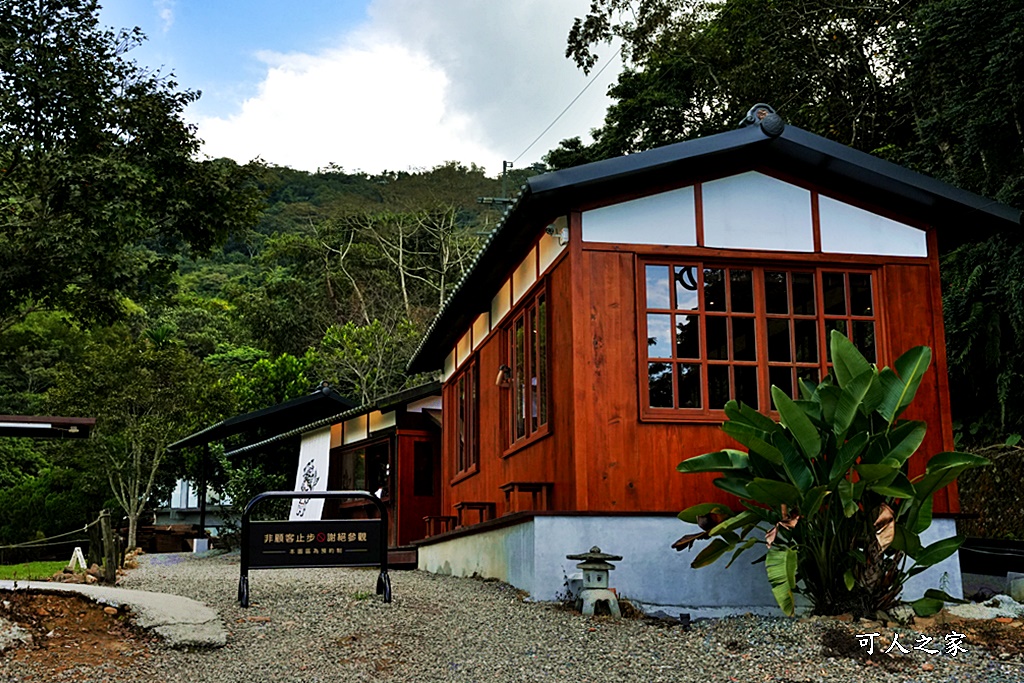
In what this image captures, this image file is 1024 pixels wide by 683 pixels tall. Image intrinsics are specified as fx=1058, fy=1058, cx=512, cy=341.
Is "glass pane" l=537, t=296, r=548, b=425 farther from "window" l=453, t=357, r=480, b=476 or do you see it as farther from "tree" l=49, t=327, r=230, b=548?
"tree" l=49, t=327, r=230, b=548

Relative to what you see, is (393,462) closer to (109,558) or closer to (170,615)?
(109,558)

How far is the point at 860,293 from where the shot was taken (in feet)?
31.4

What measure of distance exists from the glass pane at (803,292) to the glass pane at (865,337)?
0.48 m

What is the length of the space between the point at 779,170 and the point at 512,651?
5188mm

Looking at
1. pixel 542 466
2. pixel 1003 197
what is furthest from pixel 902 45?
pixel 542 466

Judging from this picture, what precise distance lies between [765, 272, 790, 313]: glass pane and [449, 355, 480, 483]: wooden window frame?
5.33 m

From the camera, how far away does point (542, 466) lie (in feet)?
33.1

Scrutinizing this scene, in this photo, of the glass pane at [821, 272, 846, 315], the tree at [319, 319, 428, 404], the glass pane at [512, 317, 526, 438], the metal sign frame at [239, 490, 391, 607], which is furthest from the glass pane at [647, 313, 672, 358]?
the tree at [319, 319, 428, 404]

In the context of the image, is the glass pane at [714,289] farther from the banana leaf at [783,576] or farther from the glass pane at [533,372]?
the banana leaf at [783,576]

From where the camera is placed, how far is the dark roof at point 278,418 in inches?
906

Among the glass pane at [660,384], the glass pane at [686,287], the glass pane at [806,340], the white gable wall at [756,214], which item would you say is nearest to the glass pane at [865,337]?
the glass pane at [806,340]

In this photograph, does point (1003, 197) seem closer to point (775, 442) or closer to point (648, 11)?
point (775, 442)

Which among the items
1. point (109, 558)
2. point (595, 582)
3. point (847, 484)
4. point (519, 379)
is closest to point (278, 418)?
point (109, 558)

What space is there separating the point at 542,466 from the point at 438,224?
29.8 meters
